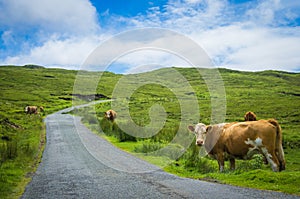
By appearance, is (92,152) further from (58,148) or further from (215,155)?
(215,155)

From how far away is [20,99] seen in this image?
8744 cm

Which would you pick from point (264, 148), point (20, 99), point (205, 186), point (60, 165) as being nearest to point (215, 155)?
point (264, 148)

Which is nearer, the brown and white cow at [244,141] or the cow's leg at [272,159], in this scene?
the cow's leg at [272,159]

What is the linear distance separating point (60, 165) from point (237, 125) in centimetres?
757

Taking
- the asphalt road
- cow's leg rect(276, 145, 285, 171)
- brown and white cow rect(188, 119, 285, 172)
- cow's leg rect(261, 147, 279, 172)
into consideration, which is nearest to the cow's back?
brown and white cow rect(188, 119, 285, 172)

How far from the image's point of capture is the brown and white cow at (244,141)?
1087 centimetres

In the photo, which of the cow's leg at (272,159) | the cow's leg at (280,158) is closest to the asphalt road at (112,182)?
the cow's leg at (272,159)

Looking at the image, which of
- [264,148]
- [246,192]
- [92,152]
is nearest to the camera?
[246,192]

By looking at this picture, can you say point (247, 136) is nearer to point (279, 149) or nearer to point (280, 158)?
point (279, 149)

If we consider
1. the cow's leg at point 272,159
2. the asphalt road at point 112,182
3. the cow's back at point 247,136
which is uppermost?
the cow's back at point 247,136

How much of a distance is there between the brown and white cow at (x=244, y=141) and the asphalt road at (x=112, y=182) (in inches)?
107

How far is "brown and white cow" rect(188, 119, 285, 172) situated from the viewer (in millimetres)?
10867

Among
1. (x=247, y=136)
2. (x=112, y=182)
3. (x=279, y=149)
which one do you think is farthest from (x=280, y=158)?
(x=112, y=182)

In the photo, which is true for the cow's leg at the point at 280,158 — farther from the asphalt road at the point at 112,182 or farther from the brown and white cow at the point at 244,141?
the asphalt road at the point at 112,182
